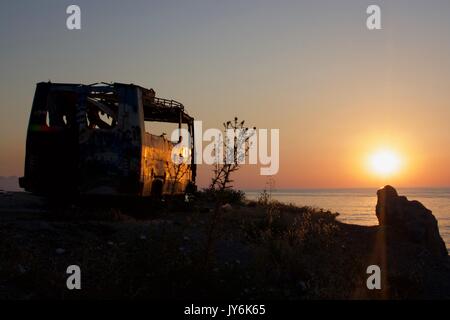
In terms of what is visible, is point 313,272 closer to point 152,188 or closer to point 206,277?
point 206,277

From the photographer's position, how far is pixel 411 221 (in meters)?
17.1

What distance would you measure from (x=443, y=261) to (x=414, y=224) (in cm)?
269

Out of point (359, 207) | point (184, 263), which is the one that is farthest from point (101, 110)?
point (359, 207)

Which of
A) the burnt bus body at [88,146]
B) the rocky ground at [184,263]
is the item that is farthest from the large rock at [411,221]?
the burnt bus body at [88,146]

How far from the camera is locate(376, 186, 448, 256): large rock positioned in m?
16.7

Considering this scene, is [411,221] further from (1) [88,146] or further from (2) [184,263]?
(2) [184,263]

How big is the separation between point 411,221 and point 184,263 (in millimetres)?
11529

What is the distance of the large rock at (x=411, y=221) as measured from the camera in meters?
16.7

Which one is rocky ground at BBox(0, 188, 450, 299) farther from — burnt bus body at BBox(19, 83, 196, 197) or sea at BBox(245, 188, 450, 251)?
sea at BBox(245, 188, 450, 251)

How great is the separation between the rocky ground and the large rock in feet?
14.3

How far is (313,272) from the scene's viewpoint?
8.95 meters
